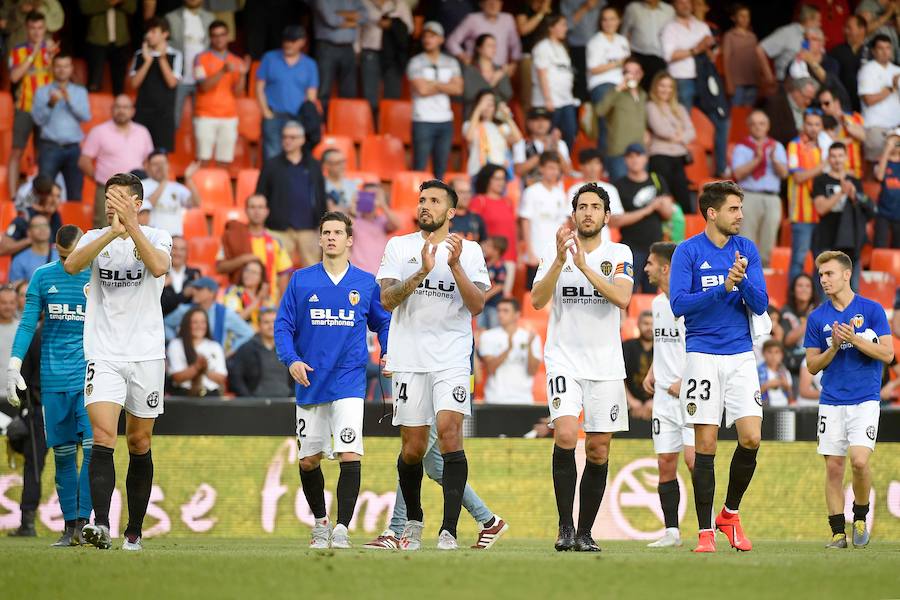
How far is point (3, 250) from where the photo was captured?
52.8ft

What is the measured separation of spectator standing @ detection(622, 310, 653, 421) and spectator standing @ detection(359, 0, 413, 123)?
7.38 m

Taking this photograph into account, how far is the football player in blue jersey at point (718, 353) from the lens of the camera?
31.9 feet

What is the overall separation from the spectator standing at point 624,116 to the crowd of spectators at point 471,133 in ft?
0.09

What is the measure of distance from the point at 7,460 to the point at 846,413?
23.9 ft

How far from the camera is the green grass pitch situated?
6.98 m

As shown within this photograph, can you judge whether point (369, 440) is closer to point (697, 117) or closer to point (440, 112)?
point (440, 112)

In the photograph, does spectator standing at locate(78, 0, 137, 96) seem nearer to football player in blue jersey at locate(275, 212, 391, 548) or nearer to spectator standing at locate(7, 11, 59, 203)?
spectator standing at locate(7, 11, 59, 203)

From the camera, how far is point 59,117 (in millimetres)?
17672

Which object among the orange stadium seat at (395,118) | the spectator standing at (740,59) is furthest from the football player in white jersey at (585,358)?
the spectator standing at (740,59)

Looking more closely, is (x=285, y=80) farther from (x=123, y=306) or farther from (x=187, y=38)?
(x=123, y=306)

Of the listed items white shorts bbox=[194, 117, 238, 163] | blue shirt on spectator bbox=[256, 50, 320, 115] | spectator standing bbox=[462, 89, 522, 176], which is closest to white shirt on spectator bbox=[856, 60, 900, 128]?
spectator standing bbox=[462, 89, 522, 176]

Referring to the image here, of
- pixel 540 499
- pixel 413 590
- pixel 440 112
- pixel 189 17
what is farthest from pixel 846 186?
pixel 413 590

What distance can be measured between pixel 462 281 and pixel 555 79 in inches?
423

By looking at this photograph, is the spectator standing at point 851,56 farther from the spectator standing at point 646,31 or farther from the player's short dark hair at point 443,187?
the player's short dark hair at point 443,187
